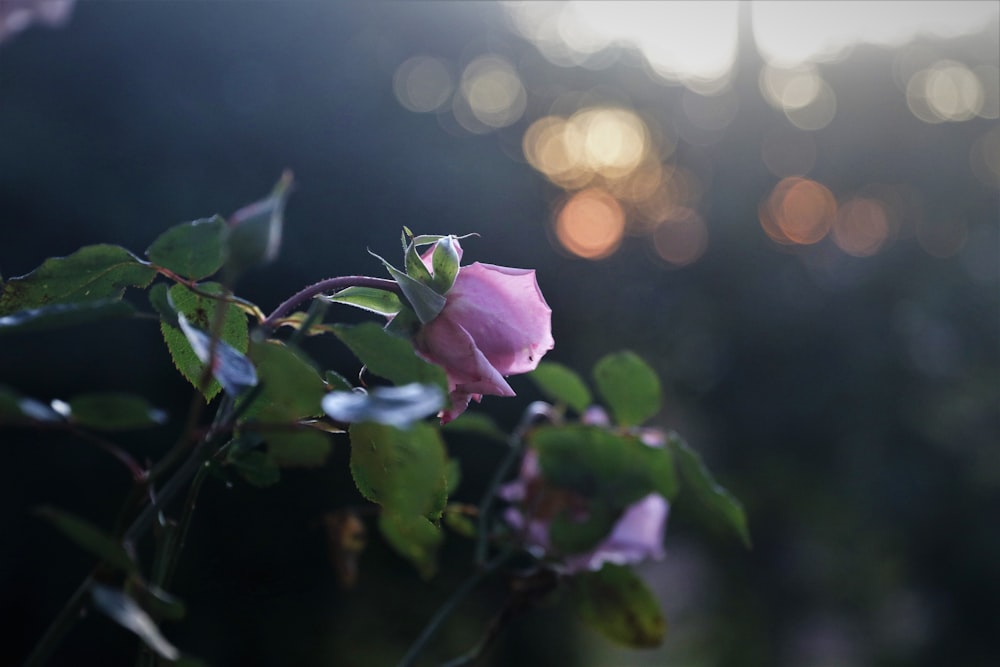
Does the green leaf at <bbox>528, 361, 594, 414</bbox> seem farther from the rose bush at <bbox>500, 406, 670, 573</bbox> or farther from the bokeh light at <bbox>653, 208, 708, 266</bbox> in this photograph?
the bokeh light at <bbox>653, 208, 708, 266</bbox>

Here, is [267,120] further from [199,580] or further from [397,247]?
[199,580]

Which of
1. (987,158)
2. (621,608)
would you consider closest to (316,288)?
(621,608)

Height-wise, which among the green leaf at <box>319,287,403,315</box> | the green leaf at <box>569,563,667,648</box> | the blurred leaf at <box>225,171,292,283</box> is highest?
the blurred leaf at <box>225,171,292,283</box>

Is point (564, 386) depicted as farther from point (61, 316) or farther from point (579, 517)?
point (61, 316)

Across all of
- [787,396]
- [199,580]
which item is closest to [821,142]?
[787,396]

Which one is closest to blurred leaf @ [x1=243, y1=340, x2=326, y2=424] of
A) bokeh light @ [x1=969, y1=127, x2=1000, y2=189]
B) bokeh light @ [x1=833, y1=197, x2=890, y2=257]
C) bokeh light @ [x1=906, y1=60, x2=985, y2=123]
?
bokeh light @ [x1=833, y1=197, x2=890, y2=257]

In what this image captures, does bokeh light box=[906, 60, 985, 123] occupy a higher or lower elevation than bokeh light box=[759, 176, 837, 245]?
higher
